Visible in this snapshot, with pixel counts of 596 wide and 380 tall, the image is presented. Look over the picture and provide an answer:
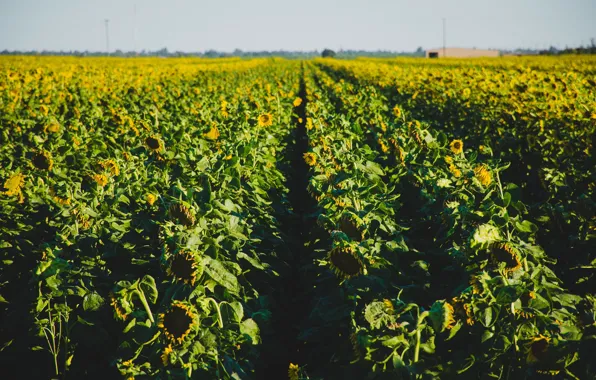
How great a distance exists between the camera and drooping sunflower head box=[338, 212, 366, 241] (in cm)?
299

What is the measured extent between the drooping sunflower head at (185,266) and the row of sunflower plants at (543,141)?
2647 millimetres

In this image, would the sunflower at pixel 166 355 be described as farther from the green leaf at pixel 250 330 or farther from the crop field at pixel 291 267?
the green leaf at pixel 250 330

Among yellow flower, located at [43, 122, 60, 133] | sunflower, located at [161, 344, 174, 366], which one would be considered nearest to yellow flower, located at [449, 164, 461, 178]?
sunflower, located at [161, 344, 174, 366]

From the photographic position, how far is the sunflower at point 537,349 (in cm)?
200

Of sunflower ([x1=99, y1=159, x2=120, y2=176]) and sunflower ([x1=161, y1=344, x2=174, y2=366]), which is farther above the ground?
sunflower ([x1=99, y1=159, x2=120, y2=176])

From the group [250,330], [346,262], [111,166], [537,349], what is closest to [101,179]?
[111,166]

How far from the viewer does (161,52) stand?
166500 millimetres

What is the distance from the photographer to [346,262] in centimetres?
269

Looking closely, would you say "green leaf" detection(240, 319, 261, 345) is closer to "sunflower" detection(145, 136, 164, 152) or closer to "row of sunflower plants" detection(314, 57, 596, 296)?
"row of sunflower plants" detection(314, 57, 596, 296)

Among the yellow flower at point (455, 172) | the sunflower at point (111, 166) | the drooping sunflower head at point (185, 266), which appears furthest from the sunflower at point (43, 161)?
the yellow flower at point (455, 172)

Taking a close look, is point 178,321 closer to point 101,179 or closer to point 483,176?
point 101,179

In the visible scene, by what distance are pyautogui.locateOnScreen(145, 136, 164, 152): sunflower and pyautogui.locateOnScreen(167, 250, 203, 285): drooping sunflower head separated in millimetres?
2472

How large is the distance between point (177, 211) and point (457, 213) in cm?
168

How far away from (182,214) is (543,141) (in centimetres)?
530
